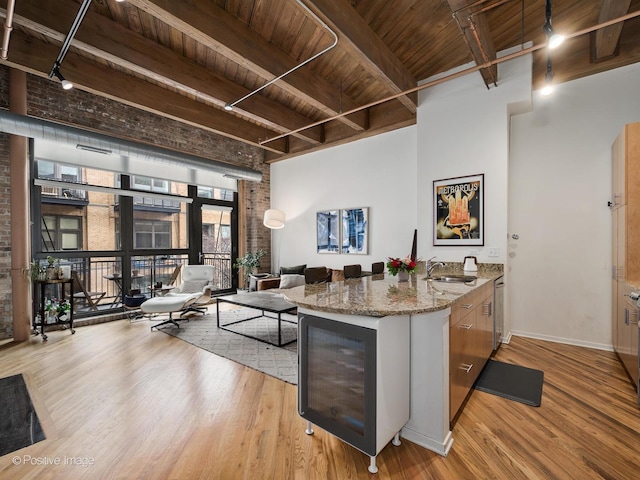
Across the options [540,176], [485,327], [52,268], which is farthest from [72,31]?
[540,176]

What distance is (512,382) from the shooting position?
2729 millimetres

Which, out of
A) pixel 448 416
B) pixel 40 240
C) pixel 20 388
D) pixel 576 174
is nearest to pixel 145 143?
pixel 40 240

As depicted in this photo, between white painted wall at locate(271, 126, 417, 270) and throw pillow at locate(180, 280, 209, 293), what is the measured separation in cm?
214

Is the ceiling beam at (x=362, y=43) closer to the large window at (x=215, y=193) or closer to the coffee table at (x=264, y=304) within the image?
the coffee table at (x=264, y=304)

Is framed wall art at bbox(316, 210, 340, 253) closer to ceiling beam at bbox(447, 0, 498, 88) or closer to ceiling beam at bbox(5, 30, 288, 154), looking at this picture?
ceiling beam at bbox(5, 30, 288, 154)

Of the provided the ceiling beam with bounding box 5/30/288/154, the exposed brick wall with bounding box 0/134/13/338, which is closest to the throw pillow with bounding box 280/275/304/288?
the ceiling beam with bounding box 5/30/288/154

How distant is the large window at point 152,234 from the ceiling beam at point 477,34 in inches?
218

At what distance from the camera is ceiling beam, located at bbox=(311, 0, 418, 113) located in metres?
2.61

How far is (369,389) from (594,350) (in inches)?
139

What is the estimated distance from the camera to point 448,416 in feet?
6.23

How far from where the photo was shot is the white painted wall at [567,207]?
3498mm

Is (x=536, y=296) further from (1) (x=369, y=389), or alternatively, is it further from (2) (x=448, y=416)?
(1) (x=369, y=389)

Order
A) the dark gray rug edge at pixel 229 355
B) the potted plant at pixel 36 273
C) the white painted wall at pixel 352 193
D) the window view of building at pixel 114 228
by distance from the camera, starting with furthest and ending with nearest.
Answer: the white painted wall at pixel 352 193 → the window view of building at pixel 114 228 → the potted plant at pixel 36 273 → the dark gray rug edge at pixel 229 355

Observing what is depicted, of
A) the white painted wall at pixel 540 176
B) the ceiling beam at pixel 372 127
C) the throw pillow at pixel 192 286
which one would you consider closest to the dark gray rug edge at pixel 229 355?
the throw pillow at pixel 192 286
